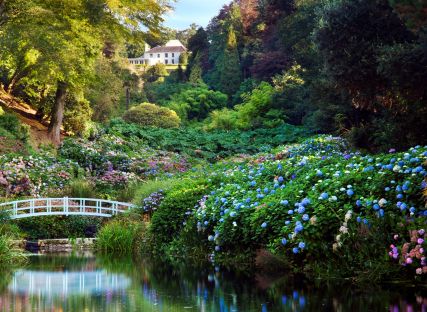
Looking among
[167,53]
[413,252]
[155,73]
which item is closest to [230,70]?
[155,73]

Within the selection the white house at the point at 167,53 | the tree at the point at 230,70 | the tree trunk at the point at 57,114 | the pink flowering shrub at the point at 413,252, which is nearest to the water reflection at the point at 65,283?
the pink flowering shrub at the point at 413,252

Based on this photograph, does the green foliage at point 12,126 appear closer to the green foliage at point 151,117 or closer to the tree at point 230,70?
the green foliage at point 151,117

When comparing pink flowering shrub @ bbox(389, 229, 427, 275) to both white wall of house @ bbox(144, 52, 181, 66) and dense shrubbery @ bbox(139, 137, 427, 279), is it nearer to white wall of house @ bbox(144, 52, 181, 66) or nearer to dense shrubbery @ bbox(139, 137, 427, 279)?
dense shrubbery @ bbox(139, 137, 427, 279)

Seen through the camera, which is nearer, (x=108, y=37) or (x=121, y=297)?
(x=121, y=297)

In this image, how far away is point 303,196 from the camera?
8.67 metres

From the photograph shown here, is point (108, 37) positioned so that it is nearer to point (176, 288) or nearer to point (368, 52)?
point (368, 52)

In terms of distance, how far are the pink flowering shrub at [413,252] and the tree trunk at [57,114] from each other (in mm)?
18952

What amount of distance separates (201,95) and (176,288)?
35838mm

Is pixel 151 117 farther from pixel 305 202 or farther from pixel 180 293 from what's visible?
pixel 180 293

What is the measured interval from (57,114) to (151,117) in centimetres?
1162

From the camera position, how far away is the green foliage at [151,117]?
35469 millimetres

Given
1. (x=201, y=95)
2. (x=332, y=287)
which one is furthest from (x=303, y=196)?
(x=201, y=95)

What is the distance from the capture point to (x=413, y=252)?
21.4ft

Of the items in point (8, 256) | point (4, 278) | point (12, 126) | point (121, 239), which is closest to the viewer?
point (4, 278)
